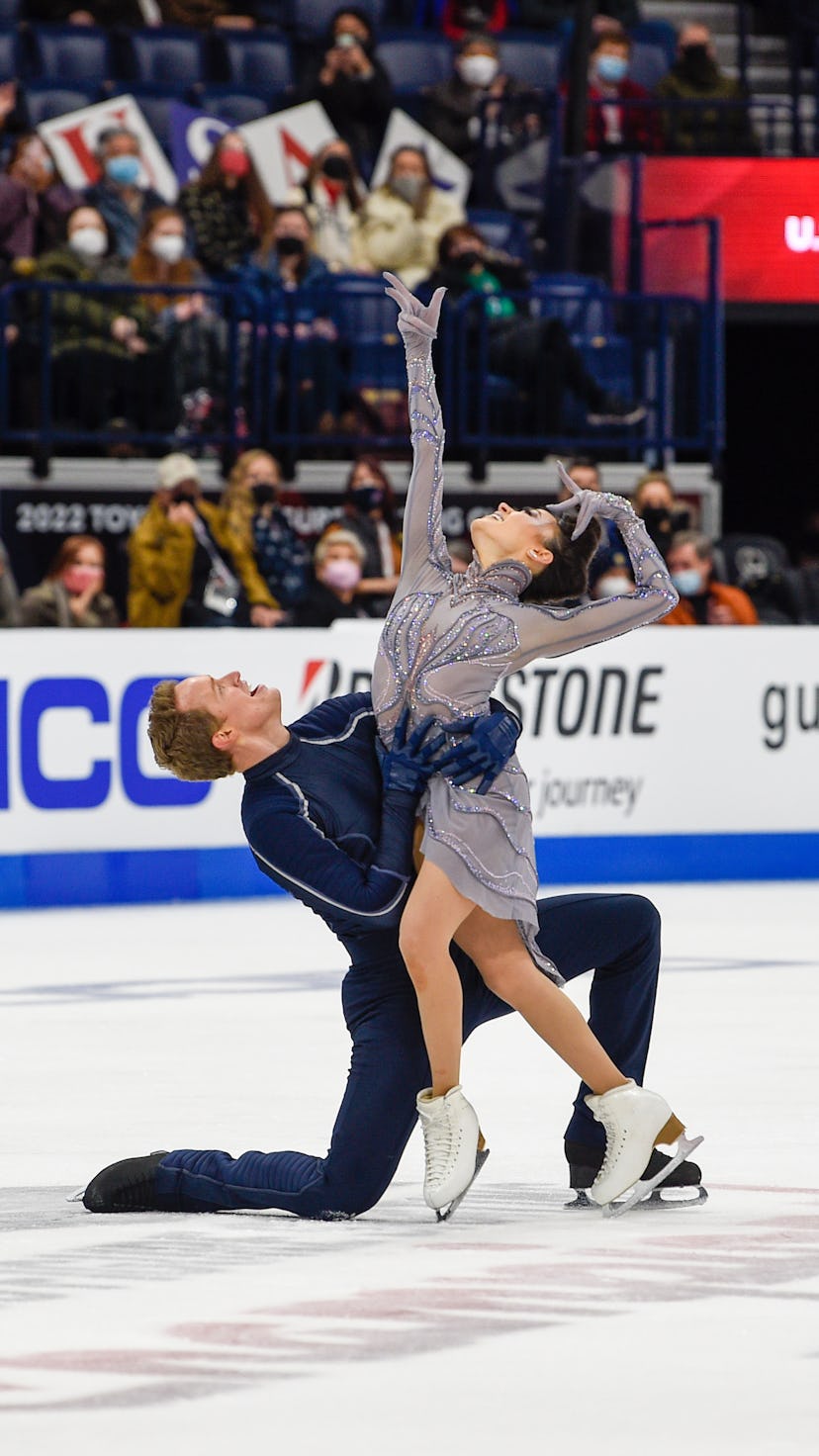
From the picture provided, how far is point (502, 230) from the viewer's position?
16.8 meters

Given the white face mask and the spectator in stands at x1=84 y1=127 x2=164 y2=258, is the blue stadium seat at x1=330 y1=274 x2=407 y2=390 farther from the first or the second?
the white face mask

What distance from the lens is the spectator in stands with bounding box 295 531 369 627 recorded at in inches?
529

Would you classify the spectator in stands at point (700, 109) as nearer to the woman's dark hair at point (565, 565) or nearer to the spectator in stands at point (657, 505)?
the spectator in stands at point (657, 505)

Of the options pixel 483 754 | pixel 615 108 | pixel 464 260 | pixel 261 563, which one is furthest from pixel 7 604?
pixel 483 754

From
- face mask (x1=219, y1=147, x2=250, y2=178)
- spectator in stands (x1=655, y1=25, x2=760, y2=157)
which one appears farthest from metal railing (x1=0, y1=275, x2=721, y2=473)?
spectator in stands (x1=655, y1=25, x2=760, y2=157)

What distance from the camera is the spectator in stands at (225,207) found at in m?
14.9

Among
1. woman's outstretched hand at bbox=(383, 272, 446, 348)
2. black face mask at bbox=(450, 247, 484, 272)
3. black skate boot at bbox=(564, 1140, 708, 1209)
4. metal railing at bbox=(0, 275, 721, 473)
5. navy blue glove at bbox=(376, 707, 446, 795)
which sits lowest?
black skate boot at bbox=(564, 1140, 708, 1209)

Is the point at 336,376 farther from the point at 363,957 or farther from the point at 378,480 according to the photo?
the point at 363,957

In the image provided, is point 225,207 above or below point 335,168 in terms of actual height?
below

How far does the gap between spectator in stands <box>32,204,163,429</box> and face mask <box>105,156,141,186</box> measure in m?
0.25

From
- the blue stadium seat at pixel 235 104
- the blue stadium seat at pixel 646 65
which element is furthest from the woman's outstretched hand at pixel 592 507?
the blue stadium seat at pixel 646 65

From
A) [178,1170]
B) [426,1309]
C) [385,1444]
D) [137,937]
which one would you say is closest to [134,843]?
[137,937]

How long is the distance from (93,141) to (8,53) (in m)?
1.06

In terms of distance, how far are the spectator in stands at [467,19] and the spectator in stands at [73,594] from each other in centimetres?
624
